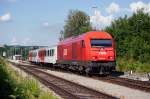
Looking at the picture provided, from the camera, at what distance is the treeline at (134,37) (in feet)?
147

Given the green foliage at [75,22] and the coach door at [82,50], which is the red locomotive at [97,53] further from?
the green foliage at [75,22]

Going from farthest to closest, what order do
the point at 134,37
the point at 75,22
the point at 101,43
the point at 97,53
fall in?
the point at 75,22 < the point at 134,37 < the point at 101,43 < the point at 97,53

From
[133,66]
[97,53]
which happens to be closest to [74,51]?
[97,53]

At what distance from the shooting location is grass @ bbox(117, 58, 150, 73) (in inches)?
1556

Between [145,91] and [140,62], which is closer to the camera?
[145,91]

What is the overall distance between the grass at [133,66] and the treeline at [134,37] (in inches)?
48.2

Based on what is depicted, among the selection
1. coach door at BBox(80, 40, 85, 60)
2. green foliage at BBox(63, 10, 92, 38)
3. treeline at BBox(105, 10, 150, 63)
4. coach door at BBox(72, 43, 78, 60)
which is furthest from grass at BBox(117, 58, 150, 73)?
green foliage at BBox(63, 10, 92, 38)

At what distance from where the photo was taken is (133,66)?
41.1m

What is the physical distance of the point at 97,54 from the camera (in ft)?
106

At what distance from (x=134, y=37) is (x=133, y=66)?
7.26 m

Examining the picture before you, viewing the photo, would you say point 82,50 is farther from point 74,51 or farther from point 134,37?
point 134,37

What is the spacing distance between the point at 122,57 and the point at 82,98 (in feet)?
102

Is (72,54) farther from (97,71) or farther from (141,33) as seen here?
(141,33)

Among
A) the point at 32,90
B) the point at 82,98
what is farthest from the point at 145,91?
the point at 32,90
